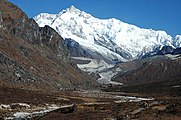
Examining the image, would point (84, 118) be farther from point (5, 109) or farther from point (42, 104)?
point (42, 104)

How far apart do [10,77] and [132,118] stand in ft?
359

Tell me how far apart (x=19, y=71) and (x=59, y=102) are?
56885 mm

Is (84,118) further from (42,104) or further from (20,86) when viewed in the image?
(20,86)

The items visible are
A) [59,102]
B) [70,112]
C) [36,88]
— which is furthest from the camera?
[36,88]

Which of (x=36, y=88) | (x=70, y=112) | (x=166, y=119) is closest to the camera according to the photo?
(x=166, y=119)

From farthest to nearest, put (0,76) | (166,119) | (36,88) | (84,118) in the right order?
(36,88), (0,76), (84,118), (166,119)

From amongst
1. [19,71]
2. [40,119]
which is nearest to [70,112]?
[40,119]

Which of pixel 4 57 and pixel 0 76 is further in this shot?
pixel 4 57

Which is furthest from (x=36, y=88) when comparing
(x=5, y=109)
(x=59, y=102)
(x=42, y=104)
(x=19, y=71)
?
(x=5, y=109)

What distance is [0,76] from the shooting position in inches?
6467

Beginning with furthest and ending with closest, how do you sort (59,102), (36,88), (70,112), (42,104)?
(36,88)
(59,102)
(42,104)
(70,112)

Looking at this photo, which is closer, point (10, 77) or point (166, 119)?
point (166, 119)

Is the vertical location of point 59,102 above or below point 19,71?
below

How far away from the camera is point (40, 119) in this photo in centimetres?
7619
